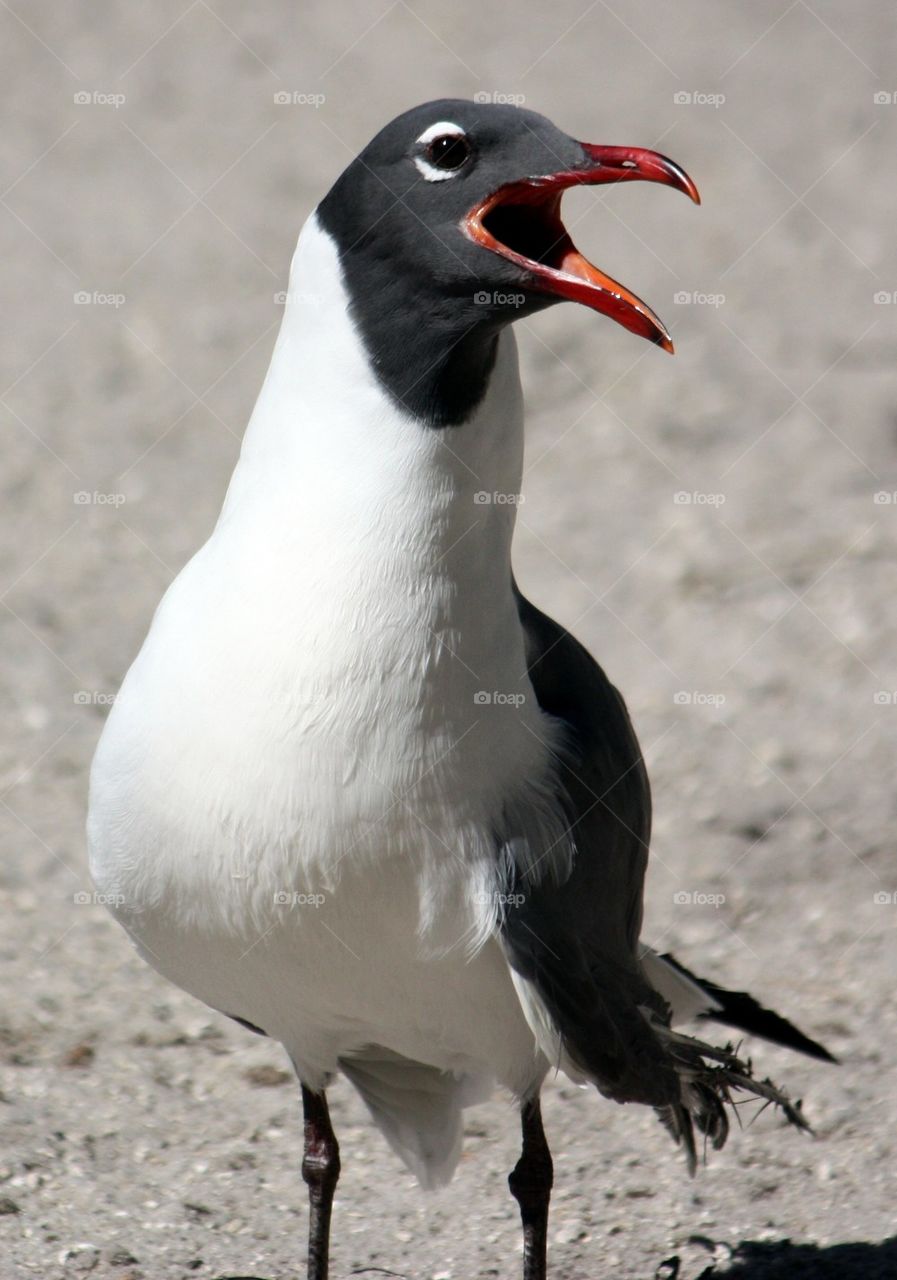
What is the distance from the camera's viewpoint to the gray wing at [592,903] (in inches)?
124

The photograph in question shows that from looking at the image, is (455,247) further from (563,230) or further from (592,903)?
(592,903)

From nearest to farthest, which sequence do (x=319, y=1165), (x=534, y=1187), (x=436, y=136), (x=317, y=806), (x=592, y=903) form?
(x=436, y=136) < (x=317, y=806) < (x=592, y=903) < (x=534, y=1187) < (x=319, y=1165)

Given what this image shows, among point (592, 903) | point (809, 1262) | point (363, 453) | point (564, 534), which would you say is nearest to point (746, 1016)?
point (809, 1262)

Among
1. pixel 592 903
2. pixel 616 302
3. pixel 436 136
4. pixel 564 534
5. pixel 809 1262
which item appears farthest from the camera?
pixel 564 534

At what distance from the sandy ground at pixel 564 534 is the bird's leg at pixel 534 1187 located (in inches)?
20.0

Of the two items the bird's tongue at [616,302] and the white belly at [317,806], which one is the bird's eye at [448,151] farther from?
the white belly at [317,806]

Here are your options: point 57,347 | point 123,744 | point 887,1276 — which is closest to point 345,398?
point 123,744

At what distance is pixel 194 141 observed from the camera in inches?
413

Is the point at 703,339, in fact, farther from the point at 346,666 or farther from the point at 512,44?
the point at 346,666

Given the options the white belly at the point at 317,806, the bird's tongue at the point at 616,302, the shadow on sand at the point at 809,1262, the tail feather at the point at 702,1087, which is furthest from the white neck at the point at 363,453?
the shadow on sand at the point at 809,1262

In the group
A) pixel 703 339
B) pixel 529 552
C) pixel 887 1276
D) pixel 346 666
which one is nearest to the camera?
pixel 346 666

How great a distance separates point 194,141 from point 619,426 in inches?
141

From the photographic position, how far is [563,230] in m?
2.95

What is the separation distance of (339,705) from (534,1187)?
130cm
